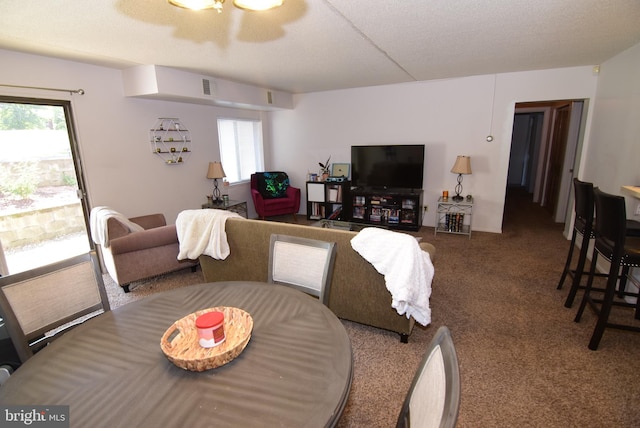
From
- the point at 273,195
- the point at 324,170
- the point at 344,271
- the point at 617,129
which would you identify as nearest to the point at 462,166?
the point at 617,129

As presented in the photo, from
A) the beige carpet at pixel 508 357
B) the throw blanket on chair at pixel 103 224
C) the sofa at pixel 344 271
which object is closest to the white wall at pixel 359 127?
the throw blanket on chair at pixel 103 224

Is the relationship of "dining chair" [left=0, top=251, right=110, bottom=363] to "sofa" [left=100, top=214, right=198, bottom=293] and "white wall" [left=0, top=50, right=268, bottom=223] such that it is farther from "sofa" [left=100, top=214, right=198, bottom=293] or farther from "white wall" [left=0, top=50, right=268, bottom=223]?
"white wall" [left=0, top=50, right=268, bottom=223]

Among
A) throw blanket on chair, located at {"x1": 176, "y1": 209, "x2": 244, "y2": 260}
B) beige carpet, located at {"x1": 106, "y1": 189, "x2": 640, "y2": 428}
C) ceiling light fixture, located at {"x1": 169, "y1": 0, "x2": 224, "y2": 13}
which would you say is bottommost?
beige carpet, located at {"x1": 106, "y1": 189, "x2": 640, "y2": 428}

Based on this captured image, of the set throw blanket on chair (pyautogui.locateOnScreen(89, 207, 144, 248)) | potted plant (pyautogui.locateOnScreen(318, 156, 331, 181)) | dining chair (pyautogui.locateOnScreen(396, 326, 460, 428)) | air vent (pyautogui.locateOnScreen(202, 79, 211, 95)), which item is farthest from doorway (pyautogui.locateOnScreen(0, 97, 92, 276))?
dining chair (pyautogui.locateOnScreen(396, 326, 460, 428))

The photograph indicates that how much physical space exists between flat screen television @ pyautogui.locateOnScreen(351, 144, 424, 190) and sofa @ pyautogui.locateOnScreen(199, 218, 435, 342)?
2796mm

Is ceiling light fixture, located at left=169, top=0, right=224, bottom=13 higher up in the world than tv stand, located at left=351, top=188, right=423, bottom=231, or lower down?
higher up

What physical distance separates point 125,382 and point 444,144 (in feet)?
16.5

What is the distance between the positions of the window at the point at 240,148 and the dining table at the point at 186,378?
466 centimetres

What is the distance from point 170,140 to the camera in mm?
4414

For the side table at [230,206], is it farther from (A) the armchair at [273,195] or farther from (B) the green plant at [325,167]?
(B) the green plant at [325,167]

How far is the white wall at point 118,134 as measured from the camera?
3152mm

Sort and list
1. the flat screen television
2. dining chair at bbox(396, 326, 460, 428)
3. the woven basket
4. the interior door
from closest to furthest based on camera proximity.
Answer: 1. dining chair at bbox(396, 326, 460, 428)
2. the woven basket
3. the flat screen television
4. the interior door

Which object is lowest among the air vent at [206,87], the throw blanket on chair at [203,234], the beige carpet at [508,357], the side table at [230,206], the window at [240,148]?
the beige carpet at [508,357]

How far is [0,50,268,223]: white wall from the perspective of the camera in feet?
10.3
